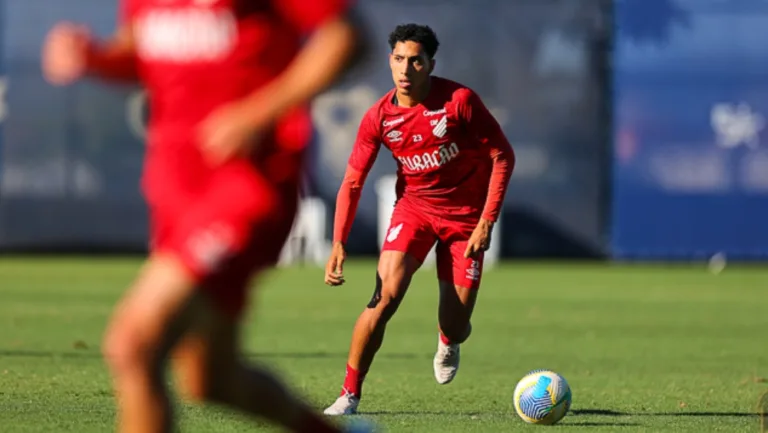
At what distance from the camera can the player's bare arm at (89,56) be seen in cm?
486

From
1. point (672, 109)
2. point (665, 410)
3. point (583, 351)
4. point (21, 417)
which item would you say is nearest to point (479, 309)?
point (583, 351)

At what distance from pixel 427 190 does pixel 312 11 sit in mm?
4423

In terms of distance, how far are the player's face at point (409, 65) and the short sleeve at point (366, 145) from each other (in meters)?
0.27

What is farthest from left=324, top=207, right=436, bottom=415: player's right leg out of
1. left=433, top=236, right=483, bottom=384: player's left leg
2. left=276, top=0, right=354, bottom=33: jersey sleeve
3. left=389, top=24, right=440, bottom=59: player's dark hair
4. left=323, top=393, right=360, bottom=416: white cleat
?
left=276, top=0, right=354, bottom=33: jersey sleeve

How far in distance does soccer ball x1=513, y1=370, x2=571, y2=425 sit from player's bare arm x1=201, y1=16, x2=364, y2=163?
395 centimetres

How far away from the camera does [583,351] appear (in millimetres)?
13367

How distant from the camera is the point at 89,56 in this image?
4926 millimetres

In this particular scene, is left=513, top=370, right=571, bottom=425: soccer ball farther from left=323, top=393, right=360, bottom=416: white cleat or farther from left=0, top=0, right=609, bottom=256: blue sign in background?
left=0, top=0, right=609, bottom=256: blue sign in background

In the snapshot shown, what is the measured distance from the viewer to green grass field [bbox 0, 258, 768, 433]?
8477mm

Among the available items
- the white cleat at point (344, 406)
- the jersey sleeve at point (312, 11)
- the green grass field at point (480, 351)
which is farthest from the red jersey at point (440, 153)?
the jersey sleeve at point (312, 11)

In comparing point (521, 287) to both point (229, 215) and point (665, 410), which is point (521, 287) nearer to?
point (665, 410)

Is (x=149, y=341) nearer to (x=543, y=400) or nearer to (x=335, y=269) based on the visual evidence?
(x=335, y=269)

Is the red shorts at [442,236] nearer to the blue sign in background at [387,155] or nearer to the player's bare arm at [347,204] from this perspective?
the player's bare arm at [347,204]

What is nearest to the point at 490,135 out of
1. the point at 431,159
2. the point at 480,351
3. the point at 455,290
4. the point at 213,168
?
the point at 431,159
